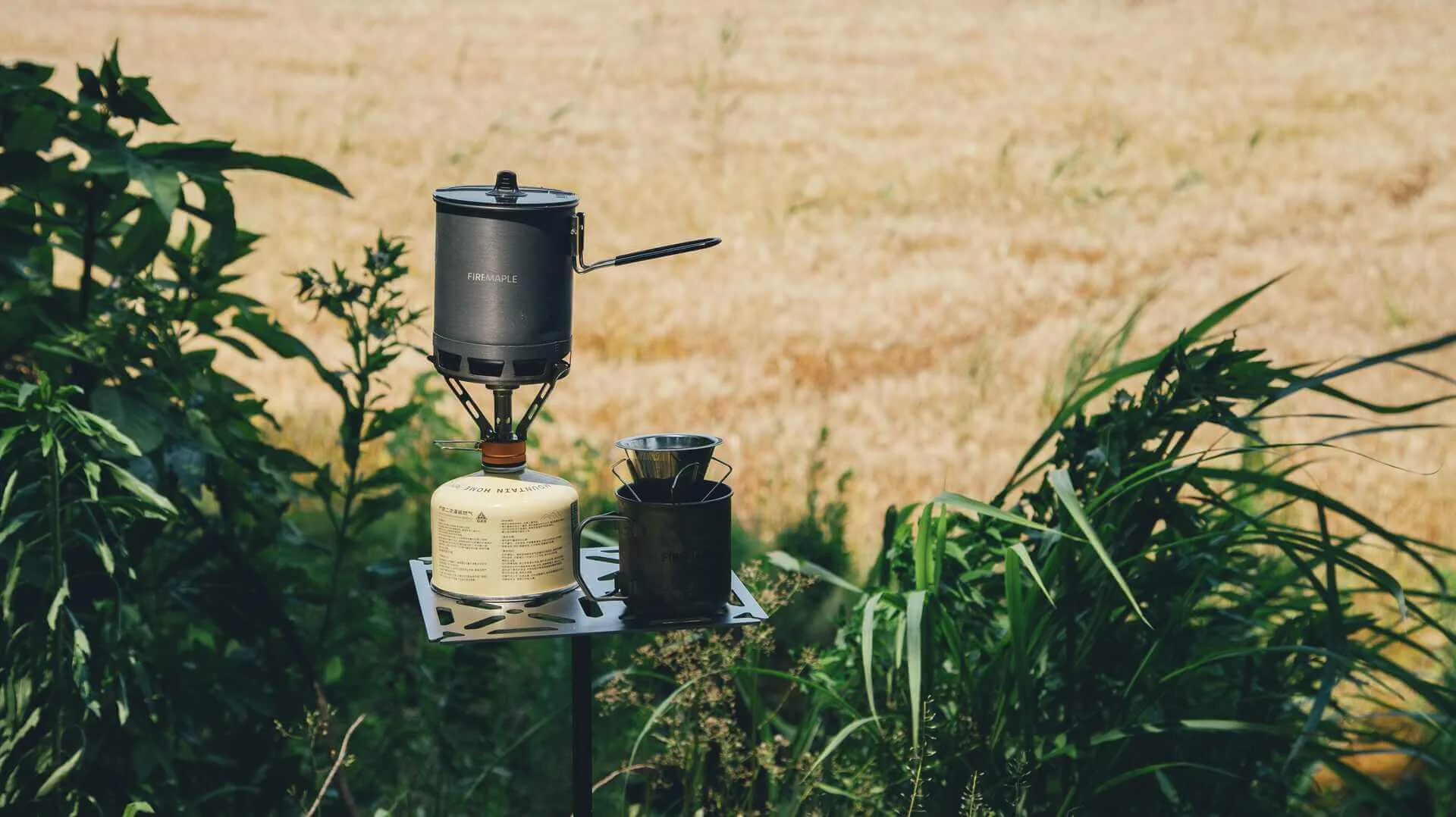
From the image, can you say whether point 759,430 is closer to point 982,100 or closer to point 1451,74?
point 982,100

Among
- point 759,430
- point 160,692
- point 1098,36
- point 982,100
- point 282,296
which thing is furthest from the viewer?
point 1098,36

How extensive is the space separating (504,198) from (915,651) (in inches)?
38.9

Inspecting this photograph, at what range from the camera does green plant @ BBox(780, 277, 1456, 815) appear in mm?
2525

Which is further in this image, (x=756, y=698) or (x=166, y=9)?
(x=166, y=9)

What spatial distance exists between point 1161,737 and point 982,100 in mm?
9326

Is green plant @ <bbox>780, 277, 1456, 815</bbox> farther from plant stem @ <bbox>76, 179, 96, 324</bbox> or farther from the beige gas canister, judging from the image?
plant stem @ <bbox>76, 179, 96, 324</bbox>

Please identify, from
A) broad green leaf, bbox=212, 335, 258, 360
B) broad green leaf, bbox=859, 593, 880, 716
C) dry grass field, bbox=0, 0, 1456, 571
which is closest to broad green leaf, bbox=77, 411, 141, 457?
broad green leaf, bbox=212, 335, 258, 360

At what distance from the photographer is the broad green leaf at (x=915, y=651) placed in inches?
95.1

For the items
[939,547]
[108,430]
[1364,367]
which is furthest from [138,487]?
[1364,367]

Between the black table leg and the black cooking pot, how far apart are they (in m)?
0.43

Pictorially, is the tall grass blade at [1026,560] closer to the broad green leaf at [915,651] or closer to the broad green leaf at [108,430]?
the broad green leaf at [915,651]

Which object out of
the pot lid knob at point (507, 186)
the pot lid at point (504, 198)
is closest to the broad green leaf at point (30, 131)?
the pot lid at point (504, 198)

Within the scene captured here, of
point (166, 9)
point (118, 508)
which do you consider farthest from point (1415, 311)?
point (166, 9)

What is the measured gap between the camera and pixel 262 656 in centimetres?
297
